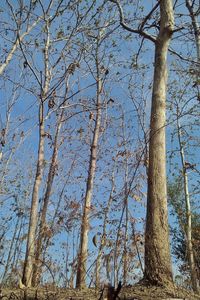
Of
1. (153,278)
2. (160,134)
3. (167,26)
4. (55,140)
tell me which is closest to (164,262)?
(153,278)

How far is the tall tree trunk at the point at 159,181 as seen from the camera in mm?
4680

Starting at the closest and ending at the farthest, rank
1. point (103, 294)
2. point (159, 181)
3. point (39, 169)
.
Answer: point (103, 294) → point (159, 181) → point (39, 169)

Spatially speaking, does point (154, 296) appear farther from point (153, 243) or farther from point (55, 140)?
point (55, 140)

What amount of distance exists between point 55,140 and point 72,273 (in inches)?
352

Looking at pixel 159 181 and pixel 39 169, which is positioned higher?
pixel 39 169

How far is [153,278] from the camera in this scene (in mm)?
4605


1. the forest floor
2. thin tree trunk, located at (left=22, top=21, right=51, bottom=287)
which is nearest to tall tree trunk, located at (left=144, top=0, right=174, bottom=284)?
the forest floor

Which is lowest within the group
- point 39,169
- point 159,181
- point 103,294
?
point 103,294

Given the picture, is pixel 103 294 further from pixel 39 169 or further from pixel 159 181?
Answer: pixel 39 169

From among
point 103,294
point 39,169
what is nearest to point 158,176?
point 103,294

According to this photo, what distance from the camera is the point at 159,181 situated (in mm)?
5230

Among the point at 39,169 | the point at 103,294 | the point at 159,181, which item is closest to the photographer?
the point at 103,294

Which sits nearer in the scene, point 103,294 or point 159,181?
point 103,294

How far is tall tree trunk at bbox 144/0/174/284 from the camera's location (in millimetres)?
4680
